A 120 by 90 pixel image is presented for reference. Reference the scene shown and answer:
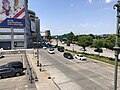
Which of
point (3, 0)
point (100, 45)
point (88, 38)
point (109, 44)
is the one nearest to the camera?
point (109, 44)

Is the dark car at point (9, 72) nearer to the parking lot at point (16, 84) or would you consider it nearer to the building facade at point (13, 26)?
the parking lot at point (16, 84)

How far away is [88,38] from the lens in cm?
5428

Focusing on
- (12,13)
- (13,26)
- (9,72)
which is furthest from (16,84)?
(12,13)

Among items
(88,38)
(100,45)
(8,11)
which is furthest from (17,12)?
(100,45)

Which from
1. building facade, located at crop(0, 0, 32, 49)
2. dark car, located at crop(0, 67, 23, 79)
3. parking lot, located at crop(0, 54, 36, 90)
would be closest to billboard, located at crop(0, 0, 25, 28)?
building facade, located at crop(0, 0, 32, 49)

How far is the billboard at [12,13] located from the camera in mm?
79887

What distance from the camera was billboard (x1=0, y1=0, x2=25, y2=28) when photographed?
79887 mm

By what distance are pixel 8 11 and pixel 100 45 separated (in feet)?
168

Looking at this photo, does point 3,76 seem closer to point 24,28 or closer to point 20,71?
point 20,71

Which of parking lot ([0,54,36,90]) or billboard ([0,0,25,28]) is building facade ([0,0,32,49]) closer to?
billboard ([0,0,25,28])

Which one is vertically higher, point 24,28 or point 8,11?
point 8,11

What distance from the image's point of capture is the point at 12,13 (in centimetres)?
8162

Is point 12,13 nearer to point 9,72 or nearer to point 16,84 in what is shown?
point 9,72

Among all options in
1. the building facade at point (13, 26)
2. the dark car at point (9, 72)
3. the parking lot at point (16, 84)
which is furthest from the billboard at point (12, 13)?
the parking lot at point (16, 84)
